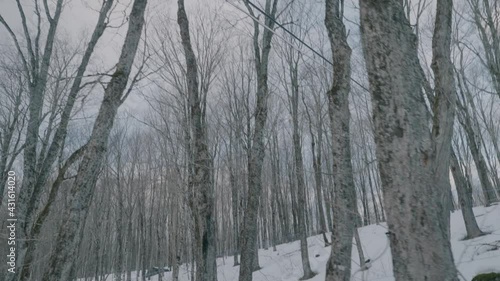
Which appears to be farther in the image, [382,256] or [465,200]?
[465,200]

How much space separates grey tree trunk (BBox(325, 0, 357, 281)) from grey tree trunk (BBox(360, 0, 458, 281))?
2.40 meters

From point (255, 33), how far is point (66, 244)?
6160 millimetres

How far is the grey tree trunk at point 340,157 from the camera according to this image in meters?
3.96

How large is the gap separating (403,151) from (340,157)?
2.76 metres

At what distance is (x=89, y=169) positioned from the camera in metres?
4.31

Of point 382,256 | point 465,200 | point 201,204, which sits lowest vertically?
point 382,256

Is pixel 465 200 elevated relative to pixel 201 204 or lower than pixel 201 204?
lower

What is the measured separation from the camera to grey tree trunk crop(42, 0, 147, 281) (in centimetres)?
Result: 409

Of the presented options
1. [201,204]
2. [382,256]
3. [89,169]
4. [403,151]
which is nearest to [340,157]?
[201,204]

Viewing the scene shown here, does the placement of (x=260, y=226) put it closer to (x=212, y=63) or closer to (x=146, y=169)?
(x=146, y=169)

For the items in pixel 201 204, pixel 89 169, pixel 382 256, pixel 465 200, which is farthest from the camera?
pixel 465 200

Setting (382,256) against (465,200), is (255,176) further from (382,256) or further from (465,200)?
(465,200)

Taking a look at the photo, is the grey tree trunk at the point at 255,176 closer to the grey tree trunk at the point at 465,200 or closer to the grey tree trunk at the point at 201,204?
the grey tree trunk at the point at 201,204

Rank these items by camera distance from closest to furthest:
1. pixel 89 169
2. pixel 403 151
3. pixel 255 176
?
pixel 403 151, pixel 89 169, pixel 255 176
